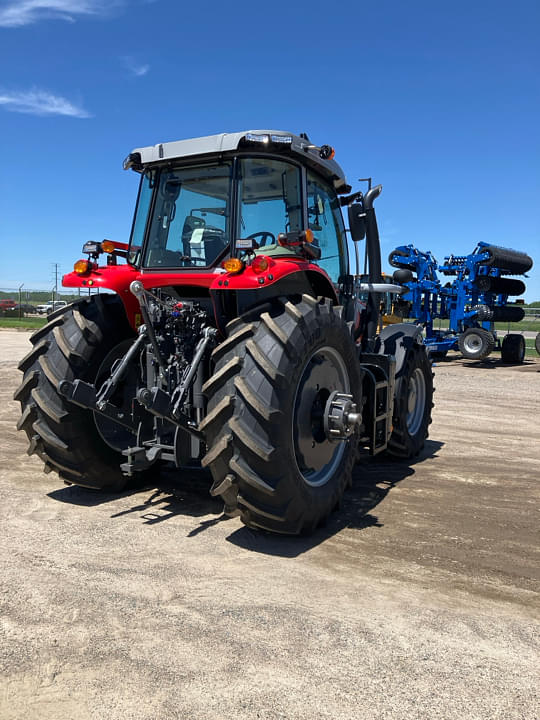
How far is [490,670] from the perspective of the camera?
2541 mm

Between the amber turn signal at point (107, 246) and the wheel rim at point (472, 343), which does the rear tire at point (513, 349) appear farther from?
the amber turn signal at point (107, 246)

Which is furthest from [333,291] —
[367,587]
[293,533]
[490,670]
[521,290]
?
[521,290]

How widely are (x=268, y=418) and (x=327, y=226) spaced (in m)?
2.34

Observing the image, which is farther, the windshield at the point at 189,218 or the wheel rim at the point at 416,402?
the wheel rim at the point at 416,402

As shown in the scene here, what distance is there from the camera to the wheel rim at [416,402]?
6.59 meters

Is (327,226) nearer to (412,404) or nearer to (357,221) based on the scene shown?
(357,221)

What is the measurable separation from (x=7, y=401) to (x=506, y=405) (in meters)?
8.45

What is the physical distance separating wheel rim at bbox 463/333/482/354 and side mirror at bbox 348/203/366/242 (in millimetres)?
14031

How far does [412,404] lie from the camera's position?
6.66 m

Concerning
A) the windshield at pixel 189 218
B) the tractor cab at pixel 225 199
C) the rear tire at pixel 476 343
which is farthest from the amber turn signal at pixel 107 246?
the rear tire at pixel 476 343

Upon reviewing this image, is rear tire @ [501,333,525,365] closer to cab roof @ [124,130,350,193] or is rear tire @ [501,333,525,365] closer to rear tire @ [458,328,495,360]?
rear tire @ [458,328,495,360]

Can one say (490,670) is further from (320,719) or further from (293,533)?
(293,533)

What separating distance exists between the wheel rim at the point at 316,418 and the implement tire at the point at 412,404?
1762mm

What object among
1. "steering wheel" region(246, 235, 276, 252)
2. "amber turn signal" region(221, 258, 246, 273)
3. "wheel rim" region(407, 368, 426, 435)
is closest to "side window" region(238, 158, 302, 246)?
"steering wheel" region(246, 235, 276, 252)
